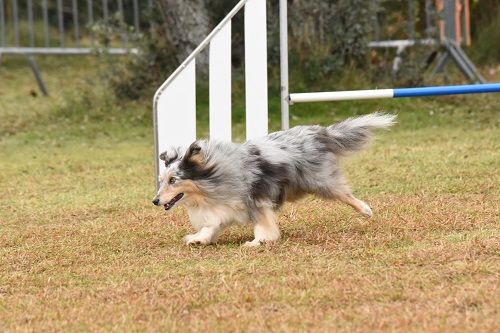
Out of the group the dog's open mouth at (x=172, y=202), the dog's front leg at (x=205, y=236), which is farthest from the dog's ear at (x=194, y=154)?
the dog's front leg at (x=205, y=236)

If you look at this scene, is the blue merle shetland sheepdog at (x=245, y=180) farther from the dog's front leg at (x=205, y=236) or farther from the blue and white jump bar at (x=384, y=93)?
the blue and white jump bar at (x=384, y=93)

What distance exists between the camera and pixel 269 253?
5332 mm

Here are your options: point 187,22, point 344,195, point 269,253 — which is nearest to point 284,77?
point 344,195

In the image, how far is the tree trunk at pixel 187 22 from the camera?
12.2 m

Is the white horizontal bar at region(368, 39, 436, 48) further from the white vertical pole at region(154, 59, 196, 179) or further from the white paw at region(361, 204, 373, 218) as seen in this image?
the white paw at region(361, 204, 373, 218)

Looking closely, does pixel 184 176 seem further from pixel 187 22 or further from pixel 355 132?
pixel 187 22

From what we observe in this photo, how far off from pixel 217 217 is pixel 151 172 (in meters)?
3.46

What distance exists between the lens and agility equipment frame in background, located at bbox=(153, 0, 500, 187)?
22.1ft

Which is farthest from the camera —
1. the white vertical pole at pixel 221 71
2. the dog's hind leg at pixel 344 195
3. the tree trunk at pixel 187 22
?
the tree trunk at pixel 187 22

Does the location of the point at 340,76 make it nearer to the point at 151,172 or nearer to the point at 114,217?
the point at 151,172

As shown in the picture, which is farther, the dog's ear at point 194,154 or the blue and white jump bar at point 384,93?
the blue and white jump bar at point 384,93

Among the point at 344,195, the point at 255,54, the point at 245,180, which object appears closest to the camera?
the point at 245,180

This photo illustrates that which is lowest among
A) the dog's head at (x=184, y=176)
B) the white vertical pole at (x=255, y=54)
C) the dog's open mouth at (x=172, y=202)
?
the dog's open mouth at (x=172, y=202)

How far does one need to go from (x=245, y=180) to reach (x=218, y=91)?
1.30 m
